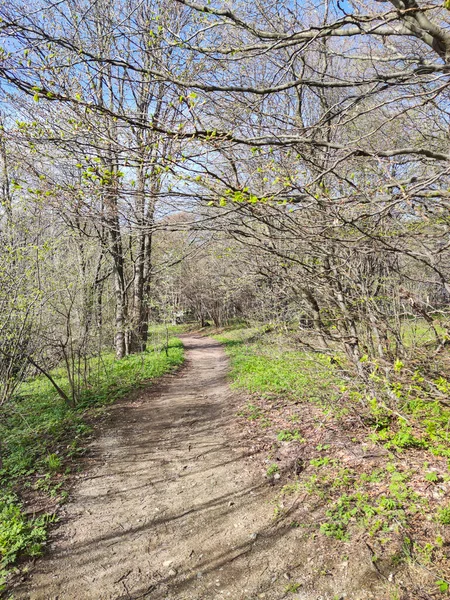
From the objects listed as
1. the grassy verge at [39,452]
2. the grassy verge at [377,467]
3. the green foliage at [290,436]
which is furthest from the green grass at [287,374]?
the grassy verge at [39,452]

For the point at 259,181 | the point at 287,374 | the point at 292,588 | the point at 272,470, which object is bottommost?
the point at 292,588

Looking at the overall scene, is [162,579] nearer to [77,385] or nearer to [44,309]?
[44,309]

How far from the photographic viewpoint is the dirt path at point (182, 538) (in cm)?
262

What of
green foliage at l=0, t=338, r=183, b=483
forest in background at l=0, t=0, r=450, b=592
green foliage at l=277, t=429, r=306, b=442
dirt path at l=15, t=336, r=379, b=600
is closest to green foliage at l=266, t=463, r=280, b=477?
dirt path at l=15, t=336, r=379, b=600

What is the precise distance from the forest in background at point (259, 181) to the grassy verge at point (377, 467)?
70mm

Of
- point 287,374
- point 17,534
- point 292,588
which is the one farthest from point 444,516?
point 287,374

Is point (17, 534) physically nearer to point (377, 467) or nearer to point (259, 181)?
point (377, 467)

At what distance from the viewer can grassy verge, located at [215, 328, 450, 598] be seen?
2.63 m

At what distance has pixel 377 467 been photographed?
3666 millimetres

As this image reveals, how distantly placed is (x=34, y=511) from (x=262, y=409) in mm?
3670

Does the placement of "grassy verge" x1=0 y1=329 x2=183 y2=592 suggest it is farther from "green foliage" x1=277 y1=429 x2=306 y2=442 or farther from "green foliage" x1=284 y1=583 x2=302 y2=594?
"green foliage" x1=277 y1=429 x2=306 y2=442

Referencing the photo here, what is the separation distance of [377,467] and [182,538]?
2154mm

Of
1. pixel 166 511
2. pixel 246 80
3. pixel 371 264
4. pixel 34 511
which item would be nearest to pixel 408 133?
pixel 246 80

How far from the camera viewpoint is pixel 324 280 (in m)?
4.76
